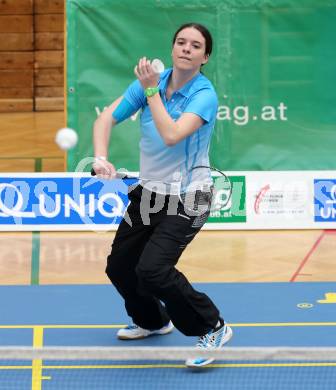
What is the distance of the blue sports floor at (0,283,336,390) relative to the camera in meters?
5.30

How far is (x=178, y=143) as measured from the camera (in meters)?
5.24

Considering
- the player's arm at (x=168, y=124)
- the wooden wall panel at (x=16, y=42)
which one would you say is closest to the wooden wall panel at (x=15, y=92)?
the wooden wall panel at (x=16, y=42)

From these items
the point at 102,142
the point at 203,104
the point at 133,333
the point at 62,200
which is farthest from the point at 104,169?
the point at 62,200

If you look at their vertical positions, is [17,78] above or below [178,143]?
above

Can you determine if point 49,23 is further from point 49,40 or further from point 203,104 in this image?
point 203,104

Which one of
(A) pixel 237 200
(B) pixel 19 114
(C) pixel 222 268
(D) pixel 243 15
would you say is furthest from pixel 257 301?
(B) pixel 19 114

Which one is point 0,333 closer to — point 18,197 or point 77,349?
point 77,349

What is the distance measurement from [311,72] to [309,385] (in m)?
5.16

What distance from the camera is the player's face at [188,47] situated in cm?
514

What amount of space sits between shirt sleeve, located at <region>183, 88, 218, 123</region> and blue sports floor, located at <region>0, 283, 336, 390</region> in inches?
58.0

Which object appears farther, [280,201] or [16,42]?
[16,42]

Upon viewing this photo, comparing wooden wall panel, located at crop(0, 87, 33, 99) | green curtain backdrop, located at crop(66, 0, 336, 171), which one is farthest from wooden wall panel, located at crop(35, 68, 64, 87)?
green curtain backdrop, located at crop(66, 0, 336, 171)

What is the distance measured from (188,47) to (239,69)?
4.64m

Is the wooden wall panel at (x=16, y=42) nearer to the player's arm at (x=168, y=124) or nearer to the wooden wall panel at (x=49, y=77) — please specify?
the wooden wall panel at (x=49, y=77)
